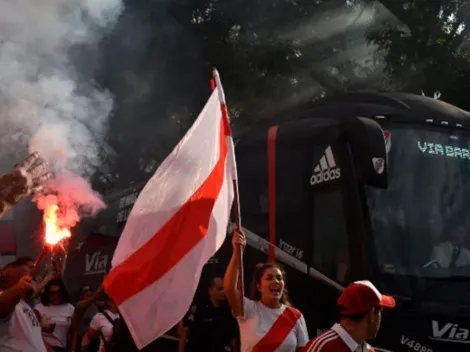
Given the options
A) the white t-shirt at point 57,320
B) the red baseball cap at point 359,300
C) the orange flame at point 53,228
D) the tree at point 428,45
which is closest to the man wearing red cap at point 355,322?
the red baseball cap at point 359,300

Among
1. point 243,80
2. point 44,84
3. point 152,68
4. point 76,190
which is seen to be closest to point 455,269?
point 76,190

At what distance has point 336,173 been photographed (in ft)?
23.8

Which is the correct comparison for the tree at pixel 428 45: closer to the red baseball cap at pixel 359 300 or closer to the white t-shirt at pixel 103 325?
the white t-shirt at pixel 103 325

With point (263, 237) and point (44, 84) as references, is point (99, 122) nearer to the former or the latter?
point (44, 84)

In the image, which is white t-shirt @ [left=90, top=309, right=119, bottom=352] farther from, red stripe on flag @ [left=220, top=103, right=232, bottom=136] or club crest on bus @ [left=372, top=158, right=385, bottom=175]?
red stripe on flag @ [left=220, top=103, right=232, bottom=136]

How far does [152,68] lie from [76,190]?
14.0 ft

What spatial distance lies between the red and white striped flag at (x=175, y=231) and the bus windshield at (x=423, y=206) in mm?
2287

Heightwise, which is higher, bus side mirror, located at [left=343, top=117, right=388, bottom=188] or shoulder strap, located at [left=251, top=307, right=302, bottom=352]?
bus side mirror, located at [left=343, top=117, right=388, bottom=188]

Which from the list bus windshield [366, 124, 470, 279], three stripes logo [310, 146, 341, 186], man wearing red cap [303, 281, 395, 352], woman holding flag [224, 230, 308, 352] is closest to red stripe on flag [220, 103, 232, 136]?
woman holding flag [224, 230, 308, 352]

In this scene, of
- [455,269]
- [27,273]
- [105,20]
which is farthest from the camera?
[105,20]

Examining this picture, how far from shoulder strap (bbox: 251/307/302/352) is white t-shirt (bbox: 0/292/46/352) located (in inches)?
60.2

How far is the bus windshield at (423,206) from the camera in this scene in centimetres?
708

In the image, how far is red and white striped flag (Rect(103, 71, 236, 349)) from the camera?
479 cm

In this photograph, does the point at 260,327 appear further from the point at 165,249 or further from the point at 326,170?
the point at 326,170
